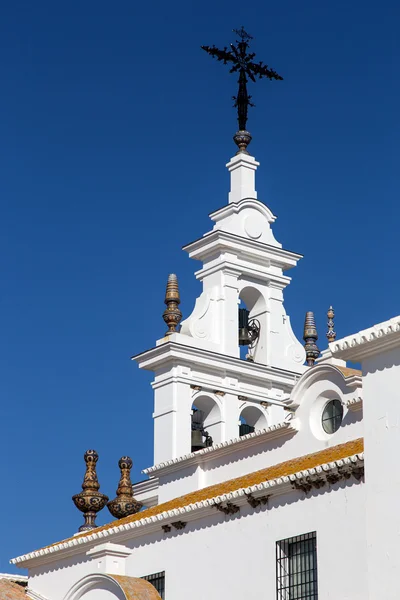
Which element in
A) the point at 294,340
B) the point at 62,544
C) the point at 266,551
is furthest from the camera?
the point at 294,340

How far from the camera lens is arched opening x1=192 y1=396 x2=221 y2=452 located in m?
34.6

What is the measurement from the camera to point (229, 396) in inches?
1364

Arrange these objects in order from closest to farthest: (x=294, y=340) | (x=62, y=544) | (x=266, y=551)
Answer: (x=266, y=551)
(x=62, y=544)
(x=294, y=340)

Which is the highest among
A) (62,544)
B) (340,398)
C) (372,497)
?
(340,398)

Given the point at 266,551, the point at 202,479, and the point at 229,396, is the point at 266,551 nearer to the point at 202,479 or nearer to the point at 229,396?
the point at 202,479

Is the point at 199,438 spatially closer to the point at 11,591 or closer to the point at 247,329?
the point at 247,329

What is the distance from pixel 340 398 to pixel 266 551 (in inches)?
180

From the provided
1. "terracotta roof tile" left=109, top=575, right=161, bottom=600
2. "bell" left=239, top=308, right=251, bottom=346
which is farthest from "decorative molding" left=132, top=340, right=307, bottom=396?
"terracotta roof tile" left=109, top=575, right=161, bottom=600

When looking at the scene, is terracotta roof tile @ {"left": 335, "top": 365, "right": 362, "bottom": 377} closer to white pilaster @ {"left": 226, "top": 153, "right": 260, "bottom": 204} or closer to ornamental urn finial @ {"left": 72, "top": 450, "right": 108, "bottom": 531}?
ornamental urn finial @ {"left": 72, "top": 450, "right": 108, "bottom": 531}

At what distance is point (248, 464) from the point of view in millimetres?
29578

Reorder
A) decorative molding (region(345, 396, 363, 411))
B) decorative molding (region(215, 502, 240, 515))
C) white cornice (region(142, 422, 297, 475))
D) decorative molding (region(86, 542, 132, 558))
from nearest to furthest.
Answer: decorative molding (region(215, 502, 240, 515)), decorative molding (region(345, 396, 363, 411)), decorative molding (region(86, 542, 132, 558)), white cornice (region(142, 422, 297, 475))

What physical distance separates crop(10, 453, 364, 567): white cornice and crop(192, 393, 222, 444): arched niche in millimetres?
5252

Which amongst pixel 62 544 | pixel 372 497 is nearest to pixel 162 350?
pixel 62 544

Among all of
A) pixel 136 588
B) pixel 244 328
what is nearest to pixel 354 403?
pixel 136 588
